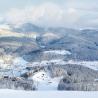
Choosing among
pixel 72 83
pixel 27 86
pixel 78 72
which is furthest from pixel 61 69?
pixel 27 86

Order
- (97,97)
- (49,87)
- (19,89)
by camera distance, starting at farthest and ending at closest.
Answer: (49,87) < (19,89) < (97,97)

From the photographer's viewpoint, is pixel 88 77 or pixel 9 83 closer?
pixel 9 83

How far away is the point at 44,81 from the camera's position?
175 m

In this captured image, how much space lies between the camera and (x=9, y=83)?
523ft

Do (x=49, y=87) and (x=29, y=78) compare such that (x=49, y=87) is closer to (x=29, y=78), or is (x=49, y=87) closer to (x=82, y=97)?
(x=29, y=78)

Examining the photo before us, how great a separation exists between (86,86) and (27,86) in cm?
1934

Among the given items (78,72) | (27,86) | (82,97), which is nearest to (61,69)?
(78,72)

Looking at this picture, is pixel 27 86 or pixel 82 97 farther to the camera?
pixel 27 86

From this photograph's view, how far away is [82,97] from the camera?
388 feet

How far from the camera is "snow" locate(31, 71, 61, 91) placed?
164250mm

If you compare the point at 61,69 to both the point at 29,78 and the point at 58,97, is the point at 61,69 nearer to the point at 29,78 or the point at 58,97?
the point at 29,78

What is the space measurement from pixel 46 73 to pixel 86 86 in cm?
3134

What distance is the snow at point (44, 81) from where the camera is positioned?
164250 mm

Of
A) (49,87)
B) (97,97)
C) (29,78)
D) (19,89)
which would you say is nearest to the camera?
(97,97)
